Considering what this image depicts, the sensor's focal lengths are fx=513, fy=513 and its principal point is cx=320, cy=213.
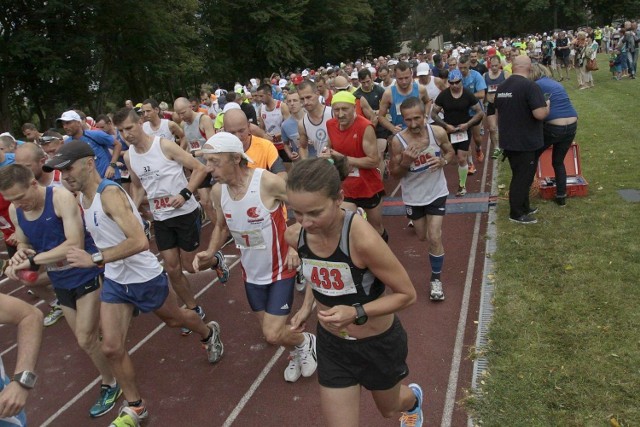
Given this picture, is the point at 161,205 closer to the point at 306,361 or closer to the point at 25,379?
the point at 306,361

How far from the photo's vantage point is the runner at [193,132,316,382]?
3957mm

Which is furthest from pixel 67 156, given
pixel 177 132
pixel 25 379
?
pixel 177 132

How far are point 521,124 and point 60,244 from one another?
18.2 ft

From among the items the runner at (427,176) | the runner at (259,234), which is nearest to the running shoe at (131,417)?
the runner at (259,234)

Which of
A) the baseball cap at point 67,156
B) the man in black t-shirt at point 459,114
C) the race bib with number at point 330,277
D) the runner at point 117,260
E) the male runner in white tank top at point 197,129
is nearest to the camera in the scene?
the race bib with number at point 330,277

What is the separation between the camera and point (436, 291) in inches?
215

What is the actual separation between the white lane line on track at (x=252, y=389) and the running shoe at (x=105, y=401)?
1.15 meters

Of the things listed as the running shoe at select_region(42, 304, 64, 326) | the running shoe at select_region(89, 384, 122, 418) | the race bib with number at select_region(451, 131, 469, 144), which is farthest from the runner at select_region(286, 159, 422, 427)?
the race bib with number at select_region(451, 131, 469, 144)

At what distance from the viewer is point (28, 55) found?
72.0ft

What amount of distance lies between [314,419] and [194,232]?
8.27 feet

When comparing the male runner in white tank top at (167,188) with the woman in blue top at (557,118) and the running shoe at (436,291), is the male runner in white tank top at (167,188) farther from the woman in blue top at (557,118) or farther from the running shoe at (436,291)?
the woman in blue top at (557,118)

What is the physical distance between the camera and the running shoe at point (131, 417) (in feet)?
13.1

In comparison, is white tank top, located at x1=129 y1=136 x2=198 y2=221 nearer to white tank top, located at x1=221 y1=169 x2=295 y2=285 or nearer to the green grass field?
white tank top, located at x1=221 y1=169 x2=295 y2=285

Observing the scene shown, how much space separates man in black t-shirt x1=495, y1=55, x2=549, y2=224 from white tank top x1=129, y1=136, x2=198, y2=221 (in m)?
4.22
